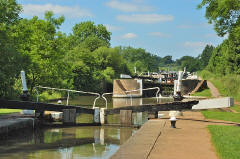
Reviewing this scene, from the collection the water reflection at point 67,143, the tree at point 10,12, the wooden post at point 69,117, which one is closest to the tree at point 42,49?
the tree at point 10,12

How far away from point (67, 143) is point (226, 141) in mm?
6505

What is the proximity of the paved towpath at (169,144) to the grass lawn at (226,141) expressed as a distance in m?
0.19

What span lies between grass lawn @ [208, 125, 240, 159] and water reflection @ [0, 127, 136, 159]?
12.1ft

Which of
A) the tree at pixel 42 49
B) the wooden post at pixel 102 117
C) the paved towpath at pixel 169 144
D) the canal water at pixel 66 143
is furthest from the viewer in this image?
the tree at pixel 42 49

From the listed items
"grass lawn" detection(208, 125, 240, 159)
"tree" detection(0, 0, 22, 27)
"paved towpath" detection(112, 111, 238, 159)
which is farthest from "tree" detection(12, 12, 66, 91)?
"grass lawn" detection(208, 125, 240, 159)

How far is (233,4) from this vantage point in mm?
24438

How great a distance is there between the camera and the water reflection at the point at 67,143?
38.7ft

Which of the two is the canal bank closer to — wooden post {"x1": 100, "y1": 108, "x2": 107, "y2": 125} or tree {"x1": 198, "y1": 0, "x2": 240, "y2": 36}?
wooden post {"x1": 100, "y1": 108, "x2": 107, "y2": 125}

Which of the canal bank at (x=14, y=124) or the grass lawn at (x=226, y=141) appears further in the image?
the canal bank at (x=14, y=124)

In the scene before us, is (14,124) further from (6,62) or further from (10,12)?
(10,12)

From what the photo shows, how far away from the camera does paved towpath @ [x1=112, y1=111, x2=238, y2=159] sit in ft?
28.6

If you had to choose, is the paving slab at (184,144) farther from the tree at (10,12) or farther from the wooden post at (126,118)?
the tree at (10,12)

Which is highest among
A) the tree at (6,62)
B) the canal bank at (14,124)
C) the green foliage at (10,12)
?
the green foliage at (10,12)

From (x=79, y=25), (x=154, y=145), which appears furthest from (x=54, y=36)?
(x=79, y=25)
